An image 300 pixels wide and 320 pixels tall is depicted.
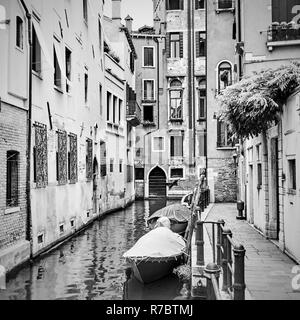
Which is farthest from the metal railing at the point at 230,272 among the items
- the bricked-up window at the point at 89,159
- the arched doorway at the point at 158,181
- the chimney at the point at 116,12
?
the arched doorway at the point at 158,181

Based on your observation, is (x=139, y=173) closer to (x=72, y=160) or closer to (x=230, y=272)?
(x=72, y=160)

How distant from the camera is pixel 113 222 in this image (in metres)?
14.2

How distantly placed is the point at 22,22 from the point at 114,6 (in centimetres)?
1047

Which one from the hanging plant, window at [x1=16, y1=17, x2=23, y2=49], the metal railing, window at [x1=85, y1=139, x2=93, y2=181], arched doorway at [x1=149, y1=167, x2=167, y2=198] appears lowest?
the metal railing

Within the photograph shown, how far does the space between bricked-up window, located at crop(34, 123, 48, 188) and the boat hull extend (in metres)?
2.70

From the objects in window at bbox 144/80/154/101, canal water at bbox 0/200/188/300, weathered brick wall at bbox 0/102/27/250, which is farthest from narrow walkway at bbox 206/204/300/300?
window at bbox 144/80/154/101

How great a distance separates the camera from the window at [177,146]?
2219 cm

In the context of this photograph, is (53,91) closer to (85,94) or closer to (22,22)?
(22,22)

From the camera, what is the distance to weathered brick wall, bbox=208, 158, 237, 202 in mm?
17031

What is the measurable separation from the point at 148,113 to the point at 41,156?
15462 millimetres

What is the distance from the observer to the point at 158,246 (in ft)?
22.7

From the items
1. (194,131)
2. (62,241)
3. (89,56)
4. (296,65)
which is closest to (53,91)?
(62,241)

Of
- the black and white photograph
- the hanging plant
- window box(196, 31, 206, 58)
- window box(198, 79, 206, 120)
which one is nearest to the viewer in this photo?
the black and white photograph

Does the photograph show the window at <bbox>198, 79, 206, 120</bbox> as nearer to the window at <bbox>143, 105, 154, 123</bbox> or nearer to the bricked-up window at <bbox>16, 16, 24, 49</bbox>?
the window at <bbox>143, 105, 154, 123</bbox>
